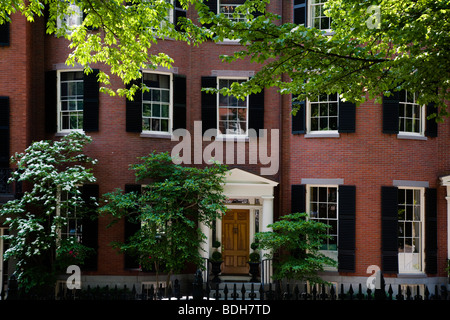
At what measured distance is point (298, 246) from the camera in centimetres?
1338

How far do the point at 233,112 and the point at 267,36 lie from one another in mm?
7970

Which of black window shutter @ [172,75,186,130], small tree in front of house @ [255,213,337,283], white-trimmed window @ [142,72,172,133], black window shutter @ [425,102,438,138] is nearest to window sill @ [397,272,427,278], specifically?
small tree in front of house @ [255,213,337,283]

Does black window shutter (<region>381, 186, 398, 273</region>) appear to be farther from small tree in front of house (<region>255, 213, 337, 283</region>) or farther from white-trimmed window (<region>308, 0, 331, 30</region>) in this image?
white-trimmed window (<region>308, 0, 331, 30</region>)

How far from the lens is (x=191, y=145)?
1538 cm

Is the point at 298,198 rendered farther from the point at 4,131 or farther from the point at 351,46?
the point at 4,131

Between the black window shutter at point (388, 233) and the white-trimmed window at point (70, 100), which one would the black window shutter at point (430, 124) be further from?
the white-trimmed window at point (70, 100)

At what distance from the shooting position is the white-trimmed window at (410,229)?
14.7 metres

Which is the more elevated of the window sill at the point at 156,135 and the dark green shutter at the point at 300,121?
the dark green shutter at the point at 300,121

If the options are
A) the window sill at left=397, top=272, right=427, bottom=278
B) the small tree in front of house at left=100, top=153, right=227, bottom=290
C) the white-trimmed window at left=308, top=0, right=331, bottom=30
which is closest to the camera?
the small tree in front of house at left=100, top=153, right=227, bottom=290

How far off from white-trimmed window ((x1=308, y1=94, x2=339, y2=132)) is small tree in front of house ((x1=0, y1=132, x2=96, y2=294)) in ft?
23.7

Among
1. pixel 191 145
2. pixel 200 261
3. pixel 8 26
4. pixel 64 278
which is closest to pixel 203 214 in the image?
pixel 200 261

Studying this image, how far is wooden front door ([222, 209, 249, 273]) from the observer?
15.9 m

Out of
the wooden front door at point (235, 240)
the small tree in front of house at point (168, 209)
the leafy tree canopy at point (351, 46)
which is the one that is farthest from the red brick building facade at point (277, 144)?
the leafy tree canopy at point (351, 46)

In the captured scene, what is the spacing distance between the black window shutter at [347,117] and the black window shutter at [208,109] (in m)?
4.16
